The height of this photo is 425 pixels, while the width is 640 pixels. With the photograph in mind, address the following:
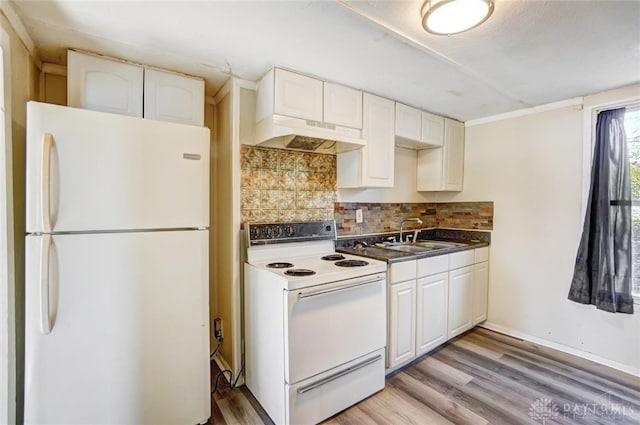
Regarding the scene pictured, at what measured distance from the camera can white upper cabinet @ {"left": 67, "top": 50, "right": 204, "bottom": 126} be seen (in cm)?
171

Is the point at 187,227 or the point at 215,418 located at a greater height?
the point at 187,227

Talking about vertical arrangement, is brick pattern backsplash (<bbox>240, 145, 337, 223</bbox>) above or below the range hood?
below

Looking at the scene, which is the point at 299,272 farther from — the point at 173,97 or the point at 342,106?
the point at 173,97

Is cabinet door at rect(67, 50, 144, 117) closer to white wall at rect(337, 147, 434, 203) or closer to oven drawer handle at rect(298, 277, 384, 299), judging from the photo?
oven drawer handle at rect(298, 277, 384, 299)

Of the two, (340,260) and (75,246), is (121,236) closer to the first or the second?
(75,246)

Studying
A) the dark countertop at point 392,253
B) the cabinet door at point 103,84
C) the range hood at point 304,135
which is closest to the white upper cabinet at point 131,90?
the cabinet door at point 103,84

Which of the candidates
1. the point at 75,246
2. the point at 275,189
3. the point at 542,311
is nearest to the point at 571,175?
the point at 542,311

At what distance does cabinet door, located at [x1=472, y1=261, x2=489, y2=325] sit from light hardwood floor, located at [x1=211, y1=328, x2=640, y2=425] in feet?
1.53

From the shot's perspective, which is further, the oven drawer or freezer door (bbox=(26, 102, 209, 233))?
the oven drawer

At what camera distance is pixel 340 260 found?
224cm

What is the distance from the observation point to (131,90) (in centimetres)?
186

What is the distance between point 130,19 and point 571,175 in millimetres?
A: 3308

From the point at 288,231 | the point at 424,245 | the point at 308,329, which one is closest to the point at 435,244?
the point at 424,245

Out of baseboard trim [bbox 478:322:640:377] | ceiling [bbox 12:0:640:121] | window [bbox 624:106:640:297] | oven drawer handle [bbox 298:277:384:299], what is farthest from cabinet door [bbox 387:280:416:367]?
window [bbox 624:106:640:297]
